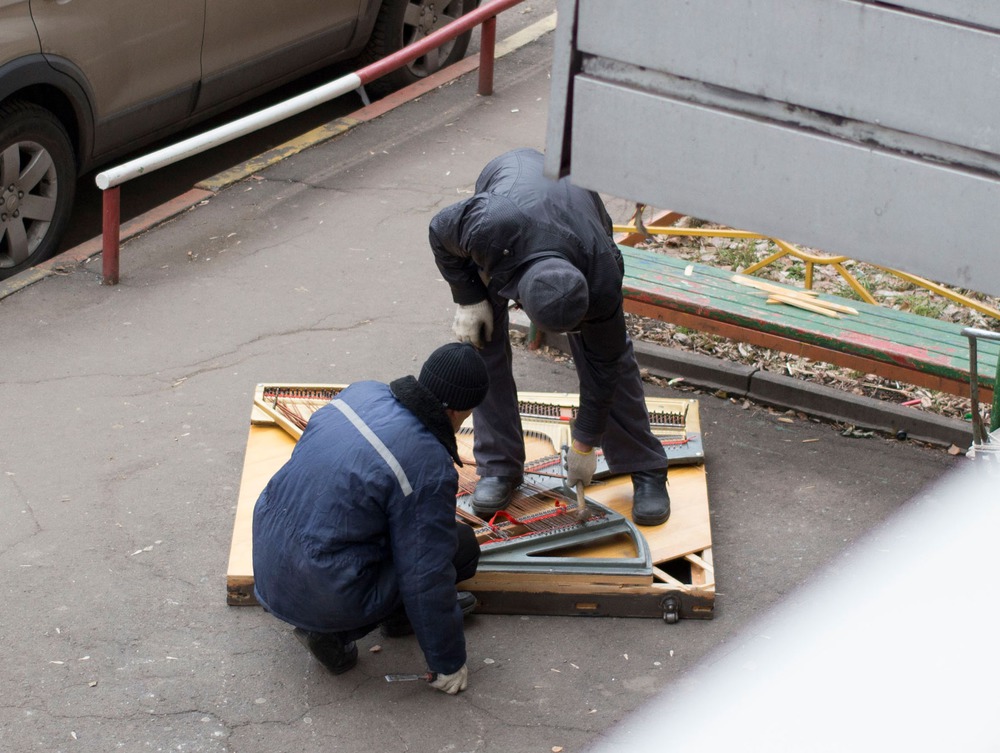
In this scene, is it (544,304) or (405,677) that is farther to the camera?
(405,677)

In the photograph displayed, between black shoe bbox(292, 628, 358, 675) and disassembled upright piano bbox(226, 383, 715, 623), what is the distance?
42cm

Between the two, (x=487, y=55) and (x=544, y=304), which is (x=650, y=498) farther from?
(x=487, y=55)

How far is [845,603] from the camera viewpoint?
15.2 feet

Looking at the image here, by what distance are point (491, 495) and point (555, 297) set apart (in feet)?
3.98

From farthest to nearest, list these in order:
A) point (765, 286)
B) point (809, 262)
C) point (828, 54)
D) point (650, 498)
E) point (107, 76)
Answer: point (107, 76) < point (809, 262) < point (765, 286) < point (650, 498) < point (828, 54)

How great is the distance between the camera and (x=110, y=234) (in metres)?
6.50

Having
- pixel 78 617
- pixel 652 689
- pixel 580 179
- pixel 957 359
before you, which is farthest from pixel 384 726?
pixel 957 359

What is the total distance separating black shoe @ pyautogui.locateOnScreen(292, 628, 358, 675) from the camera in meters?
4.13

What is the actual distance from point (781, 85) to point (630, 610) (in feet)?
8.29

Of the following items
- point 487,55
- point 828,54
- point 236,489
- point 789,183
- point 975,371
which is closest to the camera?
point 828,54

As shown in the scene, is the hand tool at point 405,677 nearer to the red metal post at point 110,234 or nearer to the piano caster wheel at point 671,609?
the piano caster wheel at point 671,609

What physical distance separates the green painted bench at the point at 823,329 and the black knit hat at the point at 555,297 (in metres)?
1.81

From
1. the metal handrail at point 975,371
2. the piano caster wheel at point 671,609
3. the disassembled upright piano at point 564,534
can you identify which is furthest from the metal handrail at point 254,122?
the metal handrail at point 975,371

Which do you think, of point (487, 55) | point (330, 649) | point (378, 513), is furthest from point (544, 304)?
point (487, 55)
